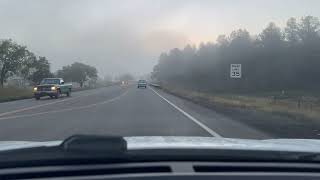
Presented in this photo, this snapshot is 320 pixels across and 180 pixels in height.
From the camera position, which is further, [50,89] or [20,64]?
[20,64]

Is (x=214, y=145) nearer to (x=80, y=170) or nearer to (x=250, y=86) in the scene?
(x=80, y=170)

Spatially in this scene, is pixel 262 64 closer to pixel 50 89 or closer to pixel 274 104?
pixel 50 89

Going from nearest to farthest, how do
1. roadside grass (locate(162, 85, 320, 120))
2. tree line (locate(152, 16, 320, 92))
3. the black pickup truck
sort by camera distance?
roadside grass (locate(162, 85, 320, 120))
the black pickup truck
tree line (locate(152, 16, 320, 92))

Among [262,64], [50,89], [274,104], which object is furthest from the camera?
[262,64]

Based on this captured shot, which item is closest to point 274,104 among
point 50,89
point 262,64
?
point 50,89

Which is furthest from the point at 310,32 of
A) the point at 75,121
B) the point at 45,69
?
the point at 75,121

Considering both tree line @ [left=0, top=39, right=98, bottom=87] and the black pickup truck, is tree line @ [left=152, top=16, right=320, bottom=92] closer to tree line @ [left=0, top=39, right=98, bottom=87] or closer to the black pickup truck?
tree line @ [left=0, top=39, right=98, bottom=87]

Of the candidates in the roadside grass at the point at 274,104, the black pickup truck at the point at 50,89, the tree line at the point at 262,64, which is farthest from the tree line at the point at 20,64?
the roadside grass at the point at 274,104

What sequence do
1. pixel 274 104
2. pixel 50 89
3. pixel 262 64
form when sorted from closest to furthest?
pixel 274 104 → pixel 50 89 → pixel 262 64

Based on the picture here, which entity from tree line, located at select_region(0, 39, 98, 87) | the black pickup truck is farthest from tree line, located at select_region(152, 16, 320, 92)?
the black pickup truck

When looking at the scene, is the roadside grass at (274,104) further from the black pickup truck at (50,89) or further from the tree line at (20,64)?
the tree line at (20,64)

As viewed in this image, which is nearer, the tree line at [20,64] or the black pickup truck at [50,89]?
the black pickup truck at [50,89]

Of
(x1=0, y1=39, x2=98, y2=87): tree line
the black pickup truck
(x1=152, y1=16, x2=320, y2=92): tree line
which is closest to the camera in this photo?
the black pickup truck

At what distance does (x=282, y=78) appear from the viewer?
115938 millimetres
